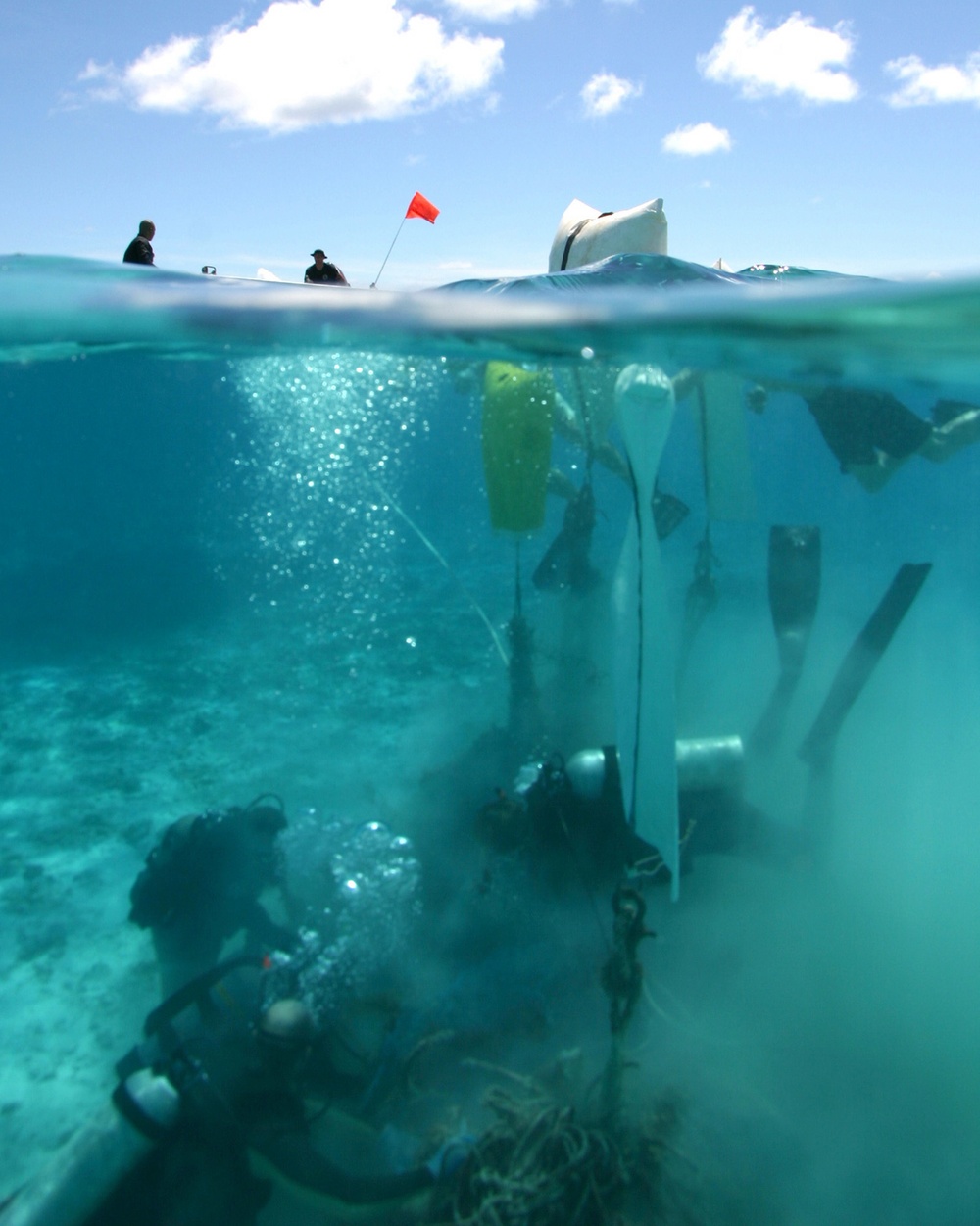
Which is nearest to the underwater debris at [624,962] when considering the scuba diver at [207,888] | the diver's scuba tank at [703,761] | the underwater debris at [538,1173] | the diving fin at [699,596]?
the underwater debris at [538,1173]

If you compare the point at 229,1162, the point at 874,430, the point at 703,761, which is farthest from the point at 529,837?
the point at 874,430

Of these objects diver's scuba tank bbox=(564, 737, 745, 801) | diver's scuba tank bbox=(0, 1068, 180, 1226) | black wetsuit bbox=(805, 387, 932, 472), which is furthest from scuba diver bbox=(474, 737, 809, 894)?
black wetsuit bbox=(805, 387, 932, 472)

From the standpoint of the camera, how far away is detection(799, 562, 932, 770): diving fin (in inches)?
Result: 347

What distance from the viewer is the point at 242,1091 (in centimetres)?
486

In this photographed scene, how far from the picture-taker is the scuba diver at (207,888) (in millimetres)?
5922

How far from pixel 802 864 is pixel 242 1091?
17.0 feet

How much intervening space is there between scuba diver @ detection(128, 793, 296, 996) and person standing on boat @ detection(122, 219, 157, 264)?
5684mm

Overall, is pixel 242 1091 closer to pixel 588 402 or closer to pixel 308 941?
pixel 308 941

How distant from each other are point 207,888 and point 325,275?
726 cm

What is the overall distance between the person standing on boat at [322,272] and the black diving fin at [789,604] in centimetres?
627

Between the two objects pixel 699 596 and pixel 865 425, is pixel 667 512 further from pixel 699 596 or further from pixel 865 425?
pixel 865 425

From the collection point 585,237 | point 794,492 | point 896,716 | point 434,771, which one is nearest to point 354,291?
point 585,237

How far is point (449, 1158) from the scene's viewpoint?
4.79m

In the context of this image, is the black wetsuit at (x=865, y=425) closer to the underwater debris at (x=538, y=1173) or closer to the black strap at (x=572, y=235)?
the black strap at (x=572, y=235)
